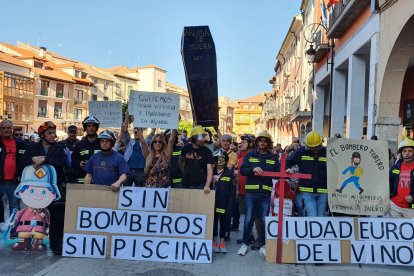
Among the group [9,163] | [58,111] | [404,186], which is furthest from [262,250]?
[58,111]

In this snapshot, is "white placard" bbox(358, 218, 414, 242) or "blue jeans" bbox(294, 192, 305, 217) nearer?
"white placard" bbox(358, 218, 414, 242)

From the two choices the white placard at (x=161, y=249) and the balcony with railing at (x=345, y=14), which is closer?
the white placard at (x=161, y=249)

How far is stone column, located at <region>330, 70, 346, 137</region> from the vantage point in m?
17.3

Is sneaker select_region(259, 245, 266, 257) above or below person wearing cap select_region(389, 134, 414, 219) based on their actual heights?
below

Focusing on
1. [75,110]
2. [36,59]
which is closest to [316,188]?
[36,59]

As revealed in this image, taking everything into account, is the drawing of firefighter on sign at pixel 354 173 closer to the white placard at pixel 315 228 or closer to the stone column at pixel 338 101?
the white placard at pixel 315 228

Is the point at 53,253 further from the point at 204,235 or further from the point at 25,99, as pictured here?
the point at 25,99

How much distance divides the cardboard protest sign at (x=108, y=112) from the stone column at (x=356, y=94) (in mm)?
7992

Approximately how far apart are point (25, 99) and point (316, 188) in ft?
177

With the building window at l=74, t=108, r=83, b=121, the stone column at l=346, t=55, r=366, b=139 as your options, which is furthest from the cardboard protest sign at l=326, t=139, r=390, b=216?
the building window at l=74, t=108, r=83, b=121

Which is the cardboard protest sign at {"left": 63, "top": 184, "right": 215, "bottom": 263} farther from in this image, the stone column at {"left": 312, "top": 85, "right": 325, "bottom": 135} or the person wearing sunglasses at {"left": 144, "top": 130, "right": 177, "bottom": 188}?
the stone column at {"left": 312, "top": 85, "right": 325, "bottom": 135}

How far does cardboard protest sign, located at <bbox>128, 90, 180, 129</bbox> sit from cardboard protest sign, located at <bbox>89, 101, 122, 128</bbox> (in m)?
1.67

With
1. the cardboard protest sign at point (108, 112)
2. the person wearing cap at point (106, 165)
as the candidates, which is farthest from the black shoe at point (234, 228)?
the cardboard protest sign at point (108, 112)

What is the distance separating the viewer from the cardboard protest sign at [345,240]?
602 cm
